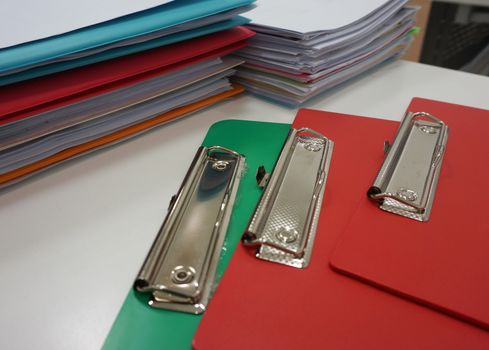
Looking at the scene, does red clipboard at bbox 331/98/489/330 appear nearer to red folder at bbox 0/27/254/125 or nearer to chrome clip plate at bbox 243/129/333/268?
chrome clip plate at bbox 243/129/333/268

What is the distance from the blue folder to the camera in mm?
451

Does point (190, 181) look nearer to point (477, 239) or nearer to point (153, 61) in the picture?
point (153, 61)

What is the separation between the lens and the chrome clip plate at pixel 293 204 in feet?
1.31

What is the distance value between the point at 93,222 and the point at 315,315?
27cm

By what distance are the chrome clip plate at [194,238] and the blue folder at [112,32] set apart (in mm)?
180

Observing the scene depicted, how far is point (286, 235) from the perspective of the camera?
0.41 meters

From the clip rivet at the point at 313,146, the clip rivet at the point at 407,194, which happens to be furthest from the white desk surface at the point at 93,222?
the clip rivet at the point at 407,194

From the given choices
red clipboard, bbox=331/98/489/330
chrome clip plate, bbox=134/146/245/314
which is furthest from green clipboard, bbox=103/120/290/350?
red clipboard, bbox=331/98/489/330

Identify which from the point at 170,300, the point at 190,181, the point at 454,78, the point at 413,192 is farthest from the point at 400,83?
the point at 170,300

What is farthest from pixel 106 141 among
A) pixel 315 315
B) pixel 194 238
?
pixel 315 315

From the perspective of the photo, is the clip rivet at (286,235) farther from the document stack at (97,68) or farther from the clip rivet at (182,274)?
the document stack at (97,68)

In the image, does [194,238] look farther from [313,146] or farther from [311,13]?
[311,13]

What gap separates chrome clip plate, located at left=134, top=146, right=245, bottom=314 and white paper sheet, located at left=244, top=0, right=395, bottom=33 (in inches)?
9.8

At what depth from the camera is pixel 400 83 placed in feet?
2.47
